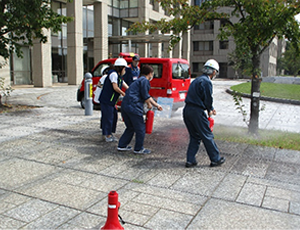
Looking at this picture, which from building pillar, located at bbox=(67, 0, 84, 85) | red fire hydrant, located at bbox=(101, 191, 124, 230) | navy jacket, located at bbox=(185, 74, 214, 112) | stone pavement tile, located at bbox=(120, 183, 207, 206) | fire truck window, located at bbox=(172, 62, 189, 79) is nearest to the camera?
red fire hydrant, located at bbox=(101, 191, 124, 230)

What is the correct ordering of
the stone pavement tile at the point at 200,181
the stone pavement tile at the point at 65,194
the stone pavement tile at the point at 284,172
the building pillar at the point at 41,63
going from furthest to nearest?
1. the building pillar at the point at 41,63
2. the stone pavement tile at the point at 284,172
3. the stone pavement tile at the point at 200,181
4. the stone pavement tile at the point at 65,194

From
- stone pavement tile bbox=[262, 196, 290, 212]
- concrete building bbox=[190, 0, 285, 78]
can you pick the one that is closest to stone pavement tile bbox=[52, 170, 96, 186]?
stone pavement tile bbox=[262, 196, 290, 212]

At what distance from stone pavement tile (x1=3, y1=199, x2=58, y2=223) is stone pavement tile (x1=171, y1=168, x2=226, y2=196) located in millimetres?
1703

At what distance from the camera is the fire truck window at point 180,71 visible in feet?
36.7

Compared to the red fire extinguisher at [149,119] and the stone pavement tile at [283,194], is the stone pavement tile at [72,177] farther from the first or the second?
the stone pavement tile at [283,194]

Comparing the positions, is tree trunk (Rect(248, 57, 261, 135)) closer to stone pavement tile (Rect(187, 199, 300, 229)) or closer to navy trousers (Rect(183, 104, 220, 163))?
navy trousers (Rect(183, 104, 220, 163))

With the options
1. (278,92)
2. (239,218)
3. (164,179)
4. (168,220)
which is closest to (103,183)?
(164,179)

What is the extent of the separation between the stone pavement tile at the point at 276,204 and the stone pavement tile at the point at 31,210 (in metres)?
2.58

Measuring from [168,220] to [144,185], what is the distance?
107 cm

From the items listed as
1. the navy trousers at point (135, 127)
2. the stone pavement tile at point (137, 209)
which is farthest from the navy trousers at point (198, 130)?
the stone pavement tile at point (137, 209)

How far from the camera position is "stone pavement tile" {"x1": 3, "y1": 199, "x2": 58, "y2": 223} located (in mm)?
3578

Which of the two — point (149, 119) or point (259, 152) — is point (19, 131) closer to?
point (149, 119)

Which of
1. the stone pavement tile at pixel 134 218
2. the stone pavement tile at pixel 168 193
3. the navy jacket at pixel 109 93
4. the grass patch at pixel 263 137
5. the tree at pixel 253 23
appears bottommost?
the stone pavement tile at pixel 134 218

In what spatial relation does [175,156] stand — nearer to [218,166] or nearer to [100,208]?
[218,166]
